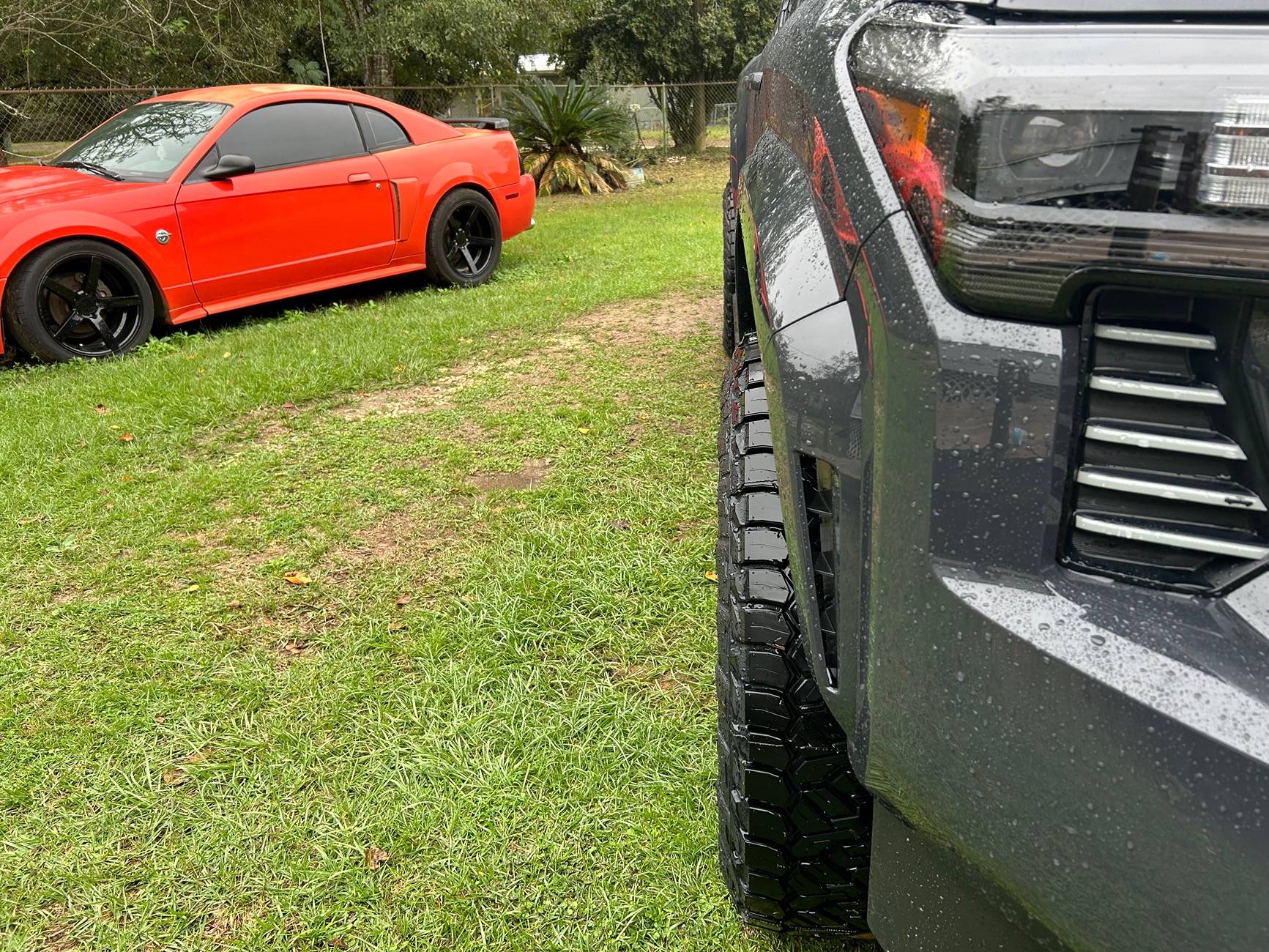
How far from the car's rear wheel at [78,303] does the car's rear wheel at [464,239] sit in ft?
6.48

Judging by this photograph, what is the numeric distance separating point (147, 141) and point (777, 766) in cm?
580

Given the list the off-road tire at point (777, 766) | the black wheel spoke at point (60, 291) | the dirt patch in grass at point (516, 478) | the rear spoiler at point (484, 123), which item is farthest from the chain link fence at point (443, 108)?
the off-road tire at point (777, 766)

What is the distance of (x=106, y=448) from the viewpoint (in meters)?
3.67

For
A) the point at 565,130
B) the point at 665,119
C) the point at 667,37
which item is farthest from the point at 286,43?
the point at 667,37

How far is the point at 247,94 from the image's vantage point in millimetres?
5742

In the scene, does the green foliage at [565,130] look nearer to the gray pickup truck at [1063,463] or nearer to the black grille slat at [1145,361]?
the gray pickup truck at [1063,463]

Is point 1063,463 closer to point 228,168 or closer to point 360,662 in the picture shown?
point 360,662

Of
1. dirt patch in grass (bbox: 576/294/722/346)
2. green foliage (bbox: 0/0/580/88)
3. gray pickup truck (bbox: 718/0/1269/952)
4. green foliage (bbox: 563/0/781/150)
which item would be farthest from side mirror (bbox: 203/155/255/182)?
green foliage (bbox: 563/0/781/150)

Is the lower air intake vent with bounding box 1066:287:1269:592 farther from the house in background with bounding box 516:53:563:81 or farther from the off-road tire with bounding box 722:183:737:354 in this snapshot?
the house in background with bounding box 516:53:563:81

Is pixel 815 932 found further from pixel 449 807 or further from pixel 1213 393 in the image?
pixel 1213 393

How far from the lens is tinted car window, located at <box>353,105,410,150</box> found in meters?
6.09

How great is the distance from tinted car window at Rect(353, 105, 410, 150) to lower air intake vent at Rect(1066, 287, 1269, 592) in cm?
608

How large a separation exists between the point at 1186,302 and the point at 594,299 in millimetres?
5471

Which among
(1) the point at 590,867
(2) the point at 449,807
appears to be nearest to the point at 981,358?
(1) the point at 590,867
